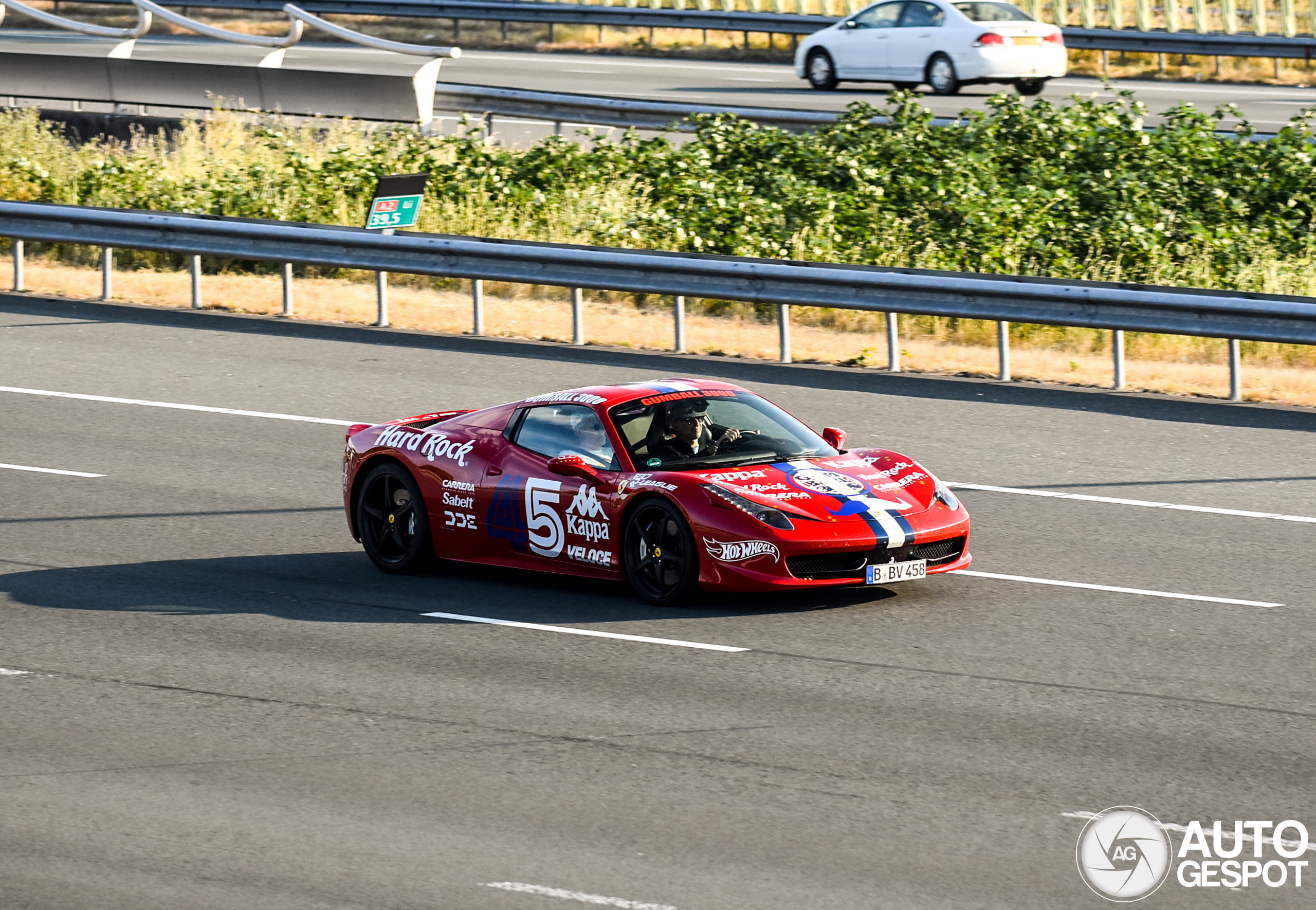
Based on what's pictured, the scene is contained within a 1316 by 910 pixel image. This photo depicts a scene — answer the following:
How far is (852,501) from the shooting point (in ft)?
34.2

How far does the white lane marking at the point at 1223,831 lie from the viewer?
6.85m

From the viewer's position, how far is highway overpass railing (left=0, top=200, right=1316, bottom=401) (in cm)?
1695

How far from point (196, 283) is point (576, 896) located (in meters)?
16.0

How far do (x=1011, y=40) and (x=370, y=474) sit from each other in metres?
23.9

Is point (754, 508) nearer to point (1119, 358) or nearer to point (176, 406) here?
point (176, 406)

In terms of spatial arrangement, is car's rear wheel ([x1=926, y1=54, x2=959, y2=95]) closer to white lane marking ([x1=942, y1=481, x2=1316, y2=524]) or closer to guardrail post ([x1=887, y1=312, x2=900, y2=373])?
guardrail post ([x1=887, y1=312, x2=900, y2=373])

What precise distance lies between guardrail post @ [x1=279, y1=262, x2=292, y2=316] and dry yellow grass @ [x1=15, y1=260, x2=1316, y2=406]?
13 cm

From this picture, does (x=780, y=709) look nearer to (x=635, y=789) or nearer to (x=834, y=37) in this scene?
(x=635, y=789)

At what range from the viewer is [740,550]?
10.2m

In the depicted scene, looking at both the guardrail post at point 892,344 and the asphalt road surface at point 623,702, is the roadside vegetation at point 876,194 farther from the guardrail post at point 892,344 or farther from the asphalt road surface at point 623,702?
the asphalt road surface at point 623,702

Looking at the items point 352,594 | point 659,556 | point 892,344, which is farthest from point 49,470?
point 892,344

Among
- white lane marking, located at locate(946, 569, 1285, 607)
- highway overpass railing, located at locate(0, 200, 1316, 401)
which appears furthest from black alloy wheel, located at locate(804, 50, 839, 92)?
white lane marking, located at locate(946, 569, 1285, 607)

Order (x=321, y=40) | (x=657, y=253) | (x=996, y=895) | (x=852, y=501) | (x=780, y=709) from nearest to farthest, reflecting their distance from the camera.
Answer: (x=996, y=895) < (x=780, y=709) < (x=852, y=501) < (x=657, y=253) < (x=321, y=40)

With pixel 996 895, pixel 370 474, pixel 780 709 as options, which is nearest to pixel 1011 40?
pixel 370 474
